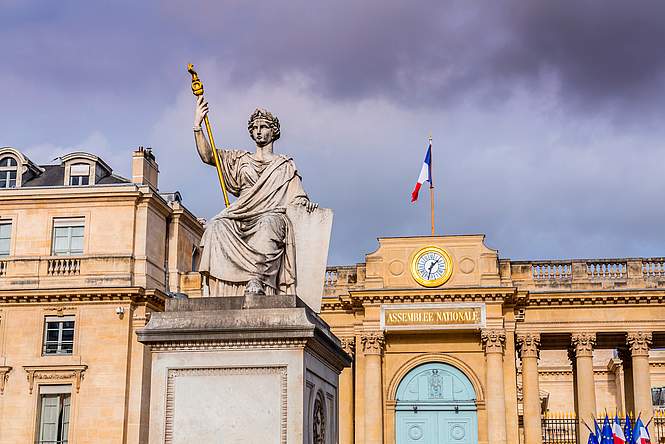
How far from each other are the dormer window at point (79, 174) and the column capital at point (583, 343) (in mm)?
22164

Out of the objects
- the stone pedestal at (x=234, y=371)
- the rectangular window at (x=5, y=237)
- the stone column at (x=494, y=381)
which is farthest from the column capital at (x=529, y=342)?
the stone pedestal at (x=234, y=371)

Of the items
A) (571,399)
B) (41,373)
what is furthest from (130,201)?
(571,399)

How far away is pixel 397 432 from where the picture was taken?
4159 cm

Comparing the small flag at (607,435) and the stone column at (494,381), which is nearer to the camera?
the small flag at (607,435)

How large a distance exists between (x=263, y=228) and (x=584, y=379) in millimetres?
34204

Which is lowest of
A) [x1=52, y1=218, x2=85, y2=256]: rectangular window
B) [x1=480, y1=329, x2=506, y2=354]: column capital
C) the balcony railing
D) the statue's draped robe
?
the statue's draped robe

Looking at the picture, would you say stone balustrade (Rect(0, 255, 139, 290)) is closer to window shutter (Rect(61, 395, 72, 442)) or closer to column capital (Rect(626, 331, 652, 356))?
window shutter (Rect(61, 395, 72, 442))

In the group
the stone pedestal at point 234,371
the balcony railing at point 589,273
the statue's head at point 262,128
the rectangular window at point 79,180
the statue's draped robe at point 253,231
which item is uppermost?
the rectangular window at point 79,180

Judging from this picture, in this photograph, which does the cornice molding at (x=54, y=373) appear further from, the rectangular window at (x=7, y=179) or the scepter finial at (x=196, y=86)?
the scepter finial at (x=196, y=86)

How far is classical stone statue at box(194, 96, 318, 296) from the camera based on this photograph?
386 inches

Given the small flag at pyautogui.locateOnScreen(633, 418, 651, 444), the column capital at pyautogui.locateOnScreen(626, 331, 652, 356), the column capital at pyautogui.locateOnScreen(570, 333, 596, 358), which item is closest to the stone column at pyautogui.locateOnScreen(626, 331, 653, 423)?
the column capital at pyautogui.locateOnScreen(626, 331, 652, 356)

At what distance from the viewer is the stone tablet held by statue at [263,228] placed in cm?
981

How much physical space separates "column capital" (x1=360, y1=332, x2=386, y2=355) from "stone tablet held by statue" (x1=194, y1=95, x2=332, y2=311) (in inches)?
1239

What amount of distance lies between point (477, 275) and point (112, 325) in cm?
1505
